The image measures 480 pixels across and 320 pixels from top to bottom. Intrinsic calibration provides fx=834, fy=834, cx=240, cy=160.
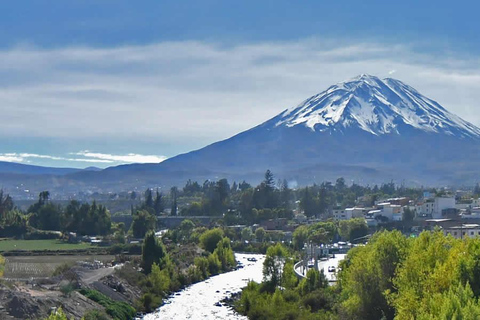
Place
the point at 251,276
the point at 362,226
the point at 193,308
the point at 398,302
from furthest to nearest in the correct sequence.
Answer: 1. the point at 362,226
2. the point at 251,276
3. the point at 193,308
4. the point at 398,302

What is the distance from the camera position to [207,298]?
55.9 meters

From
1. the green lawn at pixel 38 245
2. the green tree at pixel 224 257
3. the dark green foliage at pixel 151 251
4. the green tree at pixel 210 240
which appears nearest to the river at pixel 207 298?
the green tree at pixel 224 257

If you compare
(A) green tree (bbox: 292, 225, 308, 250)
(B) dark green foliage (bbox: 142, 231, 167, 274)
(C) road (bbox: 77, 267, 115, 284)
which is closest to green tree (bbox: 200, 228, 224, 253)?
(A) green tree (bbox: 292, 225, 308, 250)

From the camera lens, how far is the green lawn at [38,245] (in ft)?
283

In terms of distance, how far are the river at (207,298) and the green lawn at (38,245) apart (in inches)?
880

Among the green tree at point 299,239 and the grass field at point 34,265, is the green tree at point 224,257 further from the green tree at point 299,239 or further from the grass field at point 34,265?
the green tree at point 299,239

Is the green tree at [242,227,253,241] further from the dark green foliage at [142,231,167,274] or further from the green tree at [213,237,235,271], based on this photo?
the dark green foliage at [142,231,167,274]

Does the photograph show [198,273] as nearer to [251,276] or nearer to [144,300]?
[251,276]

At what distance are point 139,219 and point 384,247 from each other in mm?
71130

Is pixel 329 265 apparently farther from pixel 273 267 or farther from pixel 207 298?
pixel 207 298

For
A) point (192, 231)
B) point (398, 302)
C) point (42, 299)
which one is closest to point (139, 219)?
point (192, 231)

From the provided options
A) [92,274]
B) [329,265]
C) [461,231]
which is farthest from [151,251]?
[461,231]

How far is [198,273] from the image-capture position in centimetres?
6869

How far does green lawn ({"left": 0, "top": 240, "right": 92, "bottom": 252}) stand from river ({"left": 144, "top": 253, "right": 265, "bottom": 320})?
2236cm
